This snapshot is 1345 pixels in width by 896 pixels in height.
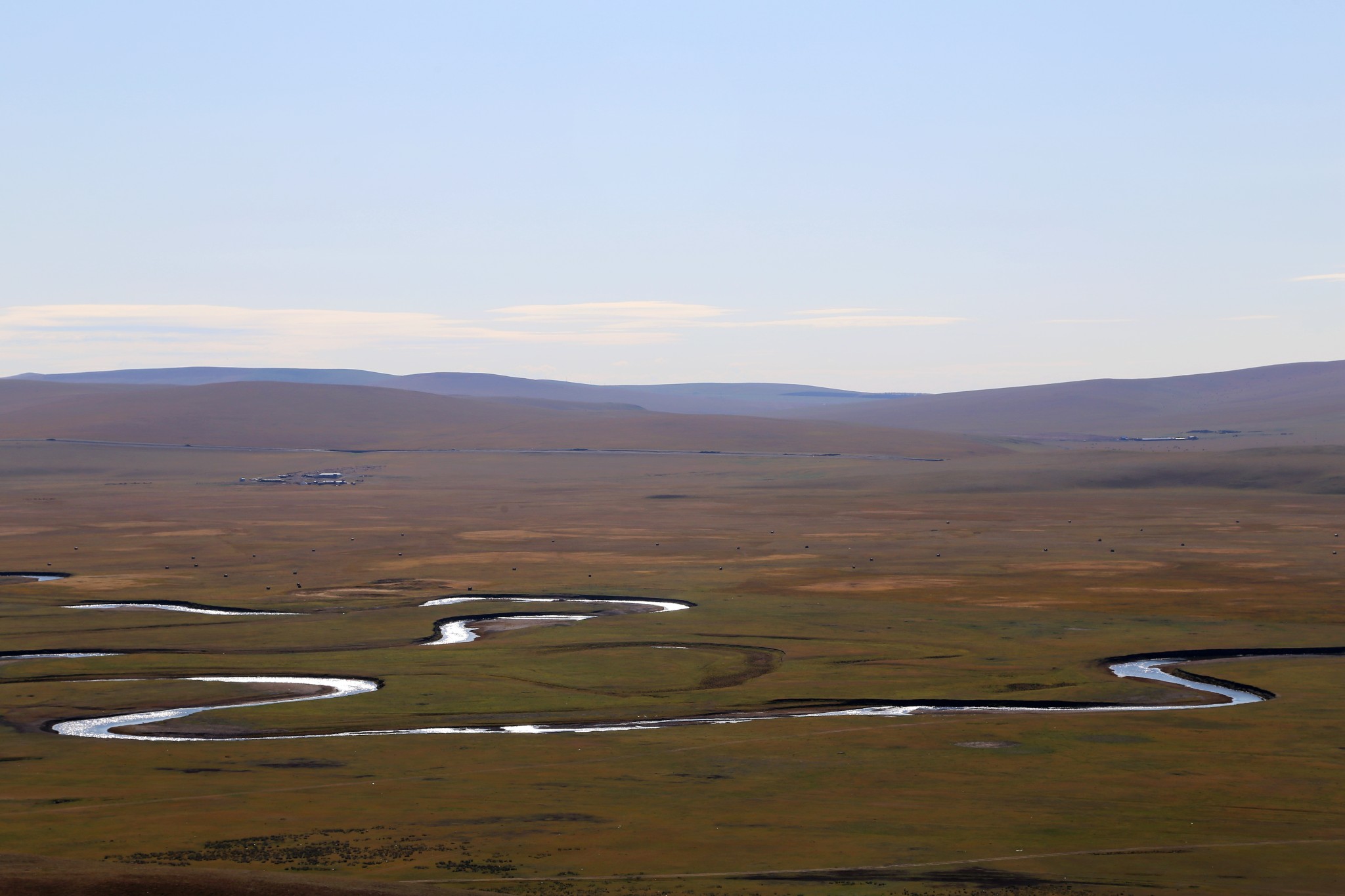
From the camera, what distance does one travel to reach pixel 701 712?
51.3 metres

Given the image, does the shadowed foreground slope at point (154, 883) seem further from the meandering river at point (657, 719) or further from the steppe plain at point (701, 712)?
the meandering river at point (657, 719)

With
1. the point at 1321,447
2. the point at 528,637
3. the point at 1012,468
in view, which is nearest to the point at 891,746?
the point at 528,637

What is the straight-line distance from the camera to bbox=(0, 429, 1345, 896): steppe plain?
32.7 metres

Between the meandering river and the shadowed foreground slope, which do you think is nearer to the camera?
the shadowed foreground slope

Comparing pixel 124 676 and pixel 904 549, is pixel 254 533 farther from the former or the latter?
pixel 124 676

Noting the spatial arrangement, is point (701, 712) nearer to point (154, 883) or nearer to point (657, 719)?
point (657, 719)

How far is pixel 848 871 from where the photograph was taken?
31.6m

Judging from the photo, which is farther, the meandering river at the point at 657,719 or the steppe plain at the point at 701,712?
the meandering river at the point at 657,719

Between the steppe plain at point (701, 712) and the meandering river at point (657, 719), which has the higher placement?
the steppe plain at point (701, 712)

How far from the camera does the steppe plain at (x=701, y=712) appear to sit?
32.7m

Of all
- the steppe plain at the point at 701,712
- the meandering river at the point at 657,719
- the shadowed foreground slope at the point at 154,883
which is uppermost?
the shadowed foreground slope at the point at 154,883

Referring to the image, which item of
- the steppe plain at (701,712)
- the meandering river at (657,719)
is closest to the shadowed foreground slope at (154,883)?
the steppe plain at (701,712)

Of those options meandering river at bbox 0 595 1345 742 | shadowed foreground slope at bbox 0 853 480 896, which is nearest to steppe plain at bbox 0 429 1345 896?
shadowed foreground slope at bbox 0 853 480 896

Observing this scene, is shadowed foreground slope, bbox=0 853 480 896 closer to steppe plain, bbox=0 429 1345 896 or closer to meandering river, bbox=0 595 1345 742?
steppe plain, bbox=0 429 1345 896
